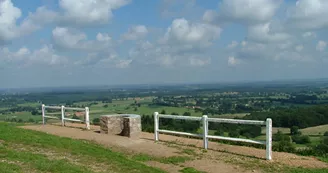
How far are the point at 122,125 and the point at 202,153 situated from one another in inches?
194

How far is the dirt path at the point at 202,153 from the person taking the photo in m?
9.39

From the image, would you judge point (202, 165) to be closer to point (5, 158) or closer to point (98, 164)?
point (98, 164)

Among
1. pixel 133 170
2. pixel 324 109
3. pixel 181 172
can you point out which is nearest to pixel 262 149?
pixel 181 172

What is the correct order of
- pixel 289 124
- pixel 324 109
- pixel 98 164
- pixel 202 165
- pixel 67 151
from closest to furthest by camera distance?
pixel 98 164 → pixel 202 165 → pixel 67 151 → pixel 289 124 → pixel 324 109

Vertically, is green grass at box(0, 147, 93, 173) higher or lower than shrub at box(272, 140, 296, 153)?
higher

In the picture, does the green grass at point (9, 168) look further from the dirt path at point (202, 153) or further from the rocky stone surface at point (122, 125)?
the rocky stone surface at point (122, 125)

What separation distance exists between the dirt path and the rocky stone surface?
1.24ft

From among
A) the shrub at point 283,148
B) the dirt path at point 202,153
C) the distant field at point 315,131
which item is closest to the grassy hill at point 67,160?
the dirt path at point 202,153

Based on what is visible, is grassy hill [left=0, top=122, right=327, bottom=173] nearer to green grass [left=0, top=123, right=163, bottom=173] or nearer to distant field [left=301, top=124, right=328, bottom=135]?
green grass [left=0, top=123, right=163, bottom=173]

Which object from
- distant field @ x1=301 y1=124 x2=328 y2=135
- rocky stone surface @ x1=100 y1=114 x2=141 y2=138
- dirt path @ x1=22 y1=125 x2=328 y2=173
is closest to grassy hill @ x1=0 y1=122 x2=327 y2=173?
dirt path @ x1=22 y1=125 x2=328 y2=173

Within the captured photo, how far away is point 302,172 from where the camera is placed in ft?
28.3

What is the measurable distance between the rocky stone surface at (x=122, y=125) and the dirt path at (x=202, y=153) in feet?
1.24

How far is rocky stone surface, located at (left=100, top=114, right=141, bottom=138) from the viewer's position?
554 inches

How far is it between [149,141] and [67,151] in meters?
3.92
